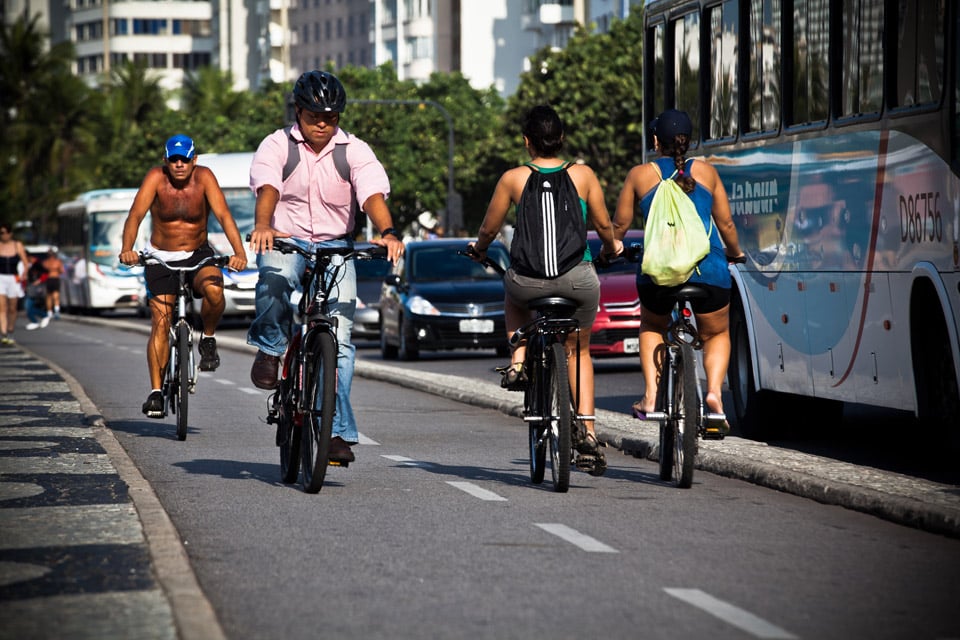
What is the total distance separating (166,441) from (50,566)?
19.6 feet

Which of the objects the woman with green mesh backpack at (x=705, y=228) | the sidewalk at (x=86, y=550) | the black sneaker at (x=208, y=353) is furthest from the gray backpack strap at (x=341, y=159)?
the black sneaker at (x=208, y=353)

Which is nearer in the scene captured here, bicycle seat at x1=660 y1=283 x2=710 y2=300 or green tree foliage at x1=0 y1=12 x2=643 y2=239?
bicycle seat at x1=660 y1=283 x2=710 y2=300

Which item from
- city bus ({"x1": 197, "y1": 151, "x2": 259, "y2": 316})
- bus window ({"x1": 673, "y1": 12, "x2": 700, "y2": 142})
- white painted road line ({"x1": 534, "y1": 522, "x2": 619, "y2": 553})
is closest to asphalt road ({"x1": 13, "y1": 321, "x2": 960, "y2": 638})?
white painted road line ({"x1": 534, "y1": 522, "x2": 619, "y2": 553})

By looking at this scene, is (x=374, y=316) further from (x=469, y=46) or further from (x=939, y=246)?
(x=469, y=46)

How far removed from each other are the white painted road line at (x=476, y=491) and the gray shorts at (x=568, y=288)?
3.08 ft

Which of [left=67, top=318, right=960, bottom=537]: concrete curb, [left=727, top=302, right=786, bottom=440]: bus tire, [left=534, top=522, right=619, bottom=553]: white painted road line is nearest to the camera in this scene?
[left=534, top=522, right=619, bottom=553]: white painted road line

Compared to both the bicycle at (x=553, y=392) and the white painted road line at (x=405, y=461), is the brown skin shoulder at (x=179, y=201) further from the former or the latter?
the bicycle at (x=553, y=392)

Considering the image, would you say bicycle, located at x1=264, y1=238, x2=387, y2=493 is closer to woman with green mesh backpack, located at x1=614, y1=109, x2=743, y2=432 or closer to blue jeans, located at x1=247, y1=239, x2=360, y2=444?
blue jeans, located at x1=247, y1=239, x2=360, y2=444

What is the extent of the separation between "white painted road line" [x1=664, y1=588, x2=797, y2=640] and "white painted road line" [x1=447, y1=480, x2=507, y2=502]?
2.96 m

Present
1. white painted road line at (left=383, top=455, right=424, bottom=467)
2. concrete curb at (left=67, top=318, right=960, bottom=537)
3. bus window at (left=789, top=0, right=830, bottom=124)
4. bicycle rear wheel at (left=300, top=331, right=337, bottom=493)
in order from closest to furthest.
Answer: concrete curb at (left=67, top=318, right=960, bottom=537) → bicycle rear wheel at (left=300, top=331, right=337, bottom=493) → white painted road line at (left=383, top=455, right=424, bottom=467) → bus window at (left=789, top=0, right=830, bottom=124)

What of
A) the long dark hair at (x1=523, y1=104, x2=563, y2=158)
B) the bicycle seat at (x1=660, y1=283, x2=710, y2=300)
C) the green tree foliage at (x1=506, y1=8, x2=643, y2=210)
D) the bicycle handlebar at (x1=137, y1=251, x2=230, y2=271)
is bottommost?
the bicycle seat at (x1=660, y1=283, x2=710, y2=300)

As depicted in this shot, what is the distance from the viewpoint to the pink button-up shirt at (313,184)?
33.5 feet

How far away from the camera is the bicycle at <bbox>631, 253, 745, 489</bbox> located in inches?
396

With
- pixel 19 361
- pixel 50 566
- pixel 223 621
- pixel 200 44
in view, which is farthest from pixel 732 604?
pixel 200 44
